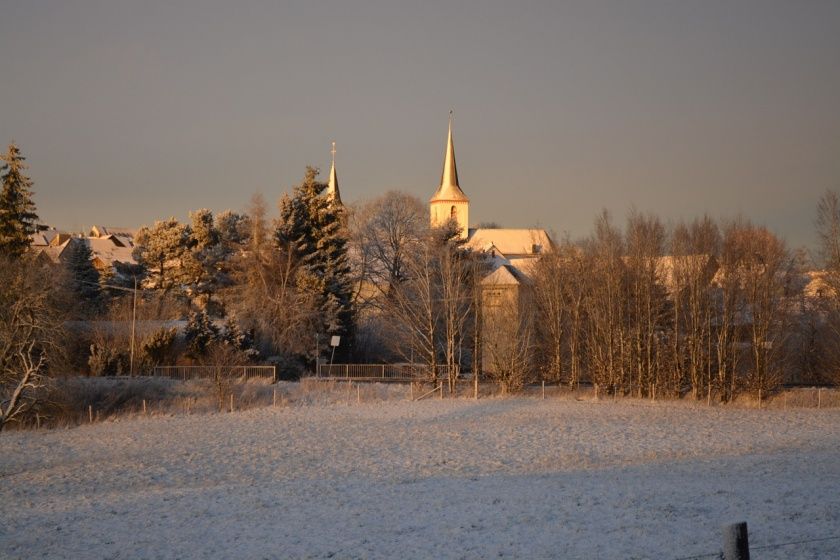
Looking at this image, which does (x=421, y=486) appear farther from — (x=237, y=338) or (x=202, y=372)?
(x=237, y=338)

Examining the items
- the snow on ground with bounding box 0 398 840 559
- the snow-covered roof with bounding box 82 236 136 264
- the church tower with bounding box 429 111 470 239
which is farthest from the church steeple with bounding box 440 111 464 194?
the snow on ground with bounding box 0 398 840 559

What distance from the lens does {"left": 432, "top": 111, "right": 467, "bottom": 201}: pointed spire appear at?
11738 centimetres

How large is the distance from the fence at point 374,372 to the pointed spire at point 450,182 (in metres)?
64.7

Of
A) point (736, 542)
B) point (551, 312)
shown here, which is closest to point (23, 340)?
point (736, 542)

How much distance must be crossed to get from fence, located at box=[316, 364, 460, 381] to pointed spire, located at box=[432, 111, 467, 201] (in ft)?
212

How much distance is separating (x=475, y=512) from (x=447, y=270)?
1291 inches

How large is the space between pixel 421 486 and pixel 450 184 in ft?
327

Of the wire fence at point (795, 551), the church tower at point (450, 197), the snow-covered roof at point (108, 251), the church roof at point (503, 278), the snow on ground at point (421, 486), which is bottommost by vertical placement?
the snow on ground at point (421, 486)

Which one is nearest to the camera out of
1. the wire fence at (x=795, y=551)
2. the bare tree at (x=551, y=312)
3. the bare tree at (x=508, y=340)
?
the wire fence at (x=795, y=551)

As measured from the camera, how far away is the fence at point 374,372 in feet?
167

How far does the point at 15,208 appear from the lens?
56.1 meters

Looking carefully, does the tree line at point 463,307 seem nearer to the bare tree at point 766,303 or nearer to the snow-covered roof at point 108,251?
the bare tree at point 766,303

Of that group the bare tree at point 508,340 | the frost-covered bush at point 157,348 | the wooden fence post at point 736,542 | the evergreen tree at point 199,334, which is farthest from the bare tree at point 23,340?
the bare tree at point 508,340

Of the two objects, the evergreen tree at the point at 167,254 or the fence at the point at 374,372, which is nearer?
the fence at the point at 374,372
